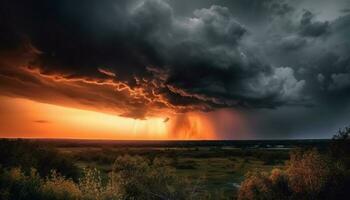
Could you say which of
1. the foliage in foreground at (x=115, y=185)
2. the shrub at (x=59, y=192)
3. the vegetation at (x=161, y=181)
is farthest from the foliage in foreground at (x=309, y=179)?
the shrub at (x=59, y=192)

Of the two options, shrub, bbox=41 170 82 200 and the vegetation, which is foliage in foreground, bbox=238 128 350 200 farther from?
shrub, bbox=41 170 82 200

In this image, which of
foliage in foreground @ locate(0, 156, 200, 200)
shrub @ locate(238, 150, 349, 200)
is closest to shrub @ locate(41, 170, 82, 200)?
foliage in foreground @ locate(0, 156, 200, 200)

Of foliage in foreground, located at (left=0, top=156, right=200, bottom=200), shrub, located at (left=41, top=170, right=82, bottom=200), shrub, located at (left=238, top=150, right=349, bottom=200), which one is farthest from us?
shrub, located at (left=238, top=150, right=349, bottom=200)

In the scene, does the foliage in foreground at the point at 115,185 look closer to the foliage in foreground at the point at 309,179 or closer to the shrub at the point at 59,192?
the shrub at the point at 59,192

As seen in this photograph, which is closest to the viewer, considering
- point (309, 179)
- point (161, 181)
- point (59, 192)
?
point (59, 192)

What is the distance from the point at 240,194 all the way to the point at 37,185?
24884 mm

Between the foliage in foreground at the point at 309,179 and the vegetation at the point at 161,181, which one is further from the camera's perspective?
the foliage in foreground at the point at 309,179

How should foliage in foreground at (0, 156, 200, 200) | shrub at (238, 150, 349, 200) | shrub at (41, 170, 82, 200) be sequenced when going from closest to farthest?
1. foliage in foreground at (0, 156, 200, 200)
2. shrub at (41, 170, 82, 200)
3. shrub at (238, 150, 349, 200)

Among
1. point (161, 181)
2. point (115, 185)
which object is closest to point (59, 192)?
point (115, 185)

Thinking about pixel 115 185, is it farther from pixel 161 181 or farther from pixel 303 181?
pixel 303 181

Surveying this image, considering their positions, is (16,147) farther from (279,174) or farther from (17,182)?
(279,174)

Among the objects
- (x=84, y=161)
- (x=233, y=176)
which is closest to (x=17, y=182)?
(x=233, y=176)

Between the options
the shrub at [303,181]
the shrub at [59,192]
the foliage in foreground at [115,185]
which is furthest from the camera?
the shrub at [303,181]

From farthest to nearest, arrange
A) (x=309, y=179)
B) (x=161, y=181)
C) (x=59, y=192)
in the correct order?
(x=309, y=179) < (x=161, y=181) < (x=59, y=192)
